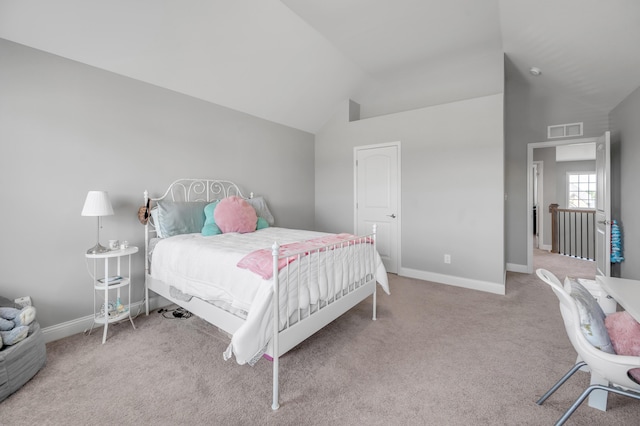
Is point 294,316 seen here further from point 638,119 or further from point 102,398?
point 638,119

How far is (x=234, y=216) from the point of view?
10.3 feet

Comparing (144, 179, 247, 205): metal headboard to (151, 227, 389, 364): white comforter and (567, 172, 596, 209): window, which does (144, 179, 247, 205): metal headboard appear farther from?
(567, 172, 596, 209): window

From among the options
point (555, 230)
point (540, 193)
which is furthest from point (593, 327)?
point (540, 193)

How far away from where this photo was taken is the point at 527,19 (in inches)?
104

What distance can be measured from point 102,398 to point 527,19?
4532mm

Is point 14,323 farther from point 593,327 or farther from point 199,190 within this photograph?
point 593,327

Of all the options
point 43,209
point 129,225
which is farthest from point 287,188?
point 43,209

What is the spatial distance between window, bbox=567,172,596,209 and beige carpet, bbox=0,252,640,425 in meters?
7.13

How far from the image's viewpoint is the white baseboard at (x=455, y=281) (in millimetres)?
3582

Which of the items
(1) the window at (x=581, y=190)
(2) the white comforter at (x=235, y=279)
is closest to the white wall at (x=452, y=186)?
(2) the white comforter at (x=235, y=279)

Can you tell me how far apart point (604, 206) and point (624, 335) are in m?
3.28

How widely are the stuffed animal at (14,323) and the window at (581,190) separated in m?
10.8

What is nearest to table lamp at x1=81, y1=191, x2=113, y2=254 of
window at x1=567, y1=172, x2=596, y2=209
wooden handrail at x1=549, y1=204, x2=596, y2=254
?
wooden handrail at x1=549, y1=204, x2=596, y2=254

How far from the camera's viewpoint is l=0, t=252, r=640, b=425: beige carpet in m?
1.57
